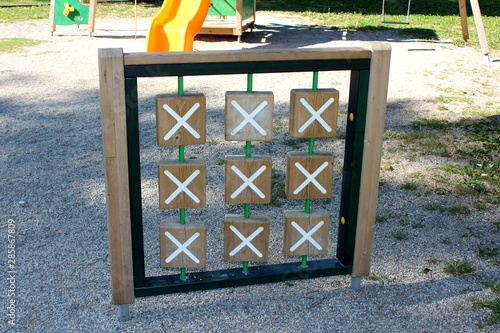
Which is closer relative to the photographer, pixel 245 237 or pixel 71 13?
pixel 245 237

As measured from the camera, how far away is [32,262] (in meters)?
3.00

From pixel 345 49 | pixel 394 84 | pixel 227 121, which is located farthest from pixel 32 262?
pixel 394 84

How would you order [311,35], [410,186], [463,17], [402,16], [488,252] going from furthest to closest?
[402,16] → [311,35] → [463,17] → [410,186] → [488,252]

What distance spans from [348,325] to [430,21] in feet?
39.8

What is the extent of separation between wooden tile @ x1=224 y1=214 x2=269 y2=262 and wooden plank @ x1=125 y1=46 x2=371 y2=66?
0.75m

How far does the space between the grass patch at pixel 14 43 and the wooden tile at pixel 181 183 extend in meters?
7.42

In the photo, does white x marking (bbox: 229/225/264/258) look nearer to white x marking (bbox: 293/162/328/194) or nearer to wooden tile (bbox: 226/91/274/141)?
white x marking (bbox: 293/162/328/194)

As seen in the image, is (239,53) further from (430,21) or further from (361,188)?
(430,21)

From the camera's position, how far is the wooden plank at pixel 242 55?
217cm

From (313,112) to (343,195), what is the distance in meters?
0.50

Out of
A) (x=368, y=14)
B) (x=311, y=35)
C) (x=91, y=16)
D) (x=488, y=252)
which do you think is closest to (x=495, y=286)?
(x=488, y=252)

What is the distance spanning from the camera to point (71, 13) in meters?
10.3

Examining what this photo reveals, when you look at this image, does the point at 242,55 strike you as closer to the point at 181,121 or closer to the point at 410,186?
the point at 181,121

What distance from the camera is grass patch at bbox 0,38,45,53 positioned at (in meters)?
8.87
